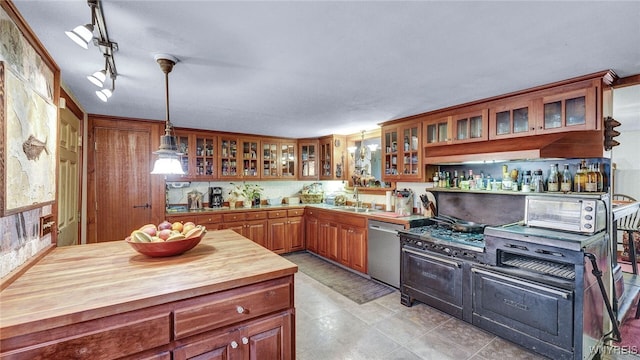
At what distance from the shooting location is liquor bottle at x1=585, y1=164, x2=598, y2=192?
2396 millimetres

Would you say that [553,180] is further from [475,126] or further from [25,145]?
[25,145]

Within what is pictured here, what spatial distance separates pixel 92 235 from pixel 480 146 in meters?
4.75

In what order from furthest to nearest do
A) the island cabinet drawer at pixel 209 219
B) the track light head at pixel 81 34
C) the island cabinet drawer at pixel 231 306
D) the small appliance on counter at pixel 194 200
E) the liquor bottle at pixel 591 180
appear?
the small appliance on counter at pixel 194 200, the island cabinet drawer at pixel 209 219, the liquor bottle at pixel 591 180, the island cabinet drawer at pixel 231 306, the track light head at pixel 81 34

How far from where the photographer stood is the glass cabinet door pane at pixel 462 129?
3.07 meters

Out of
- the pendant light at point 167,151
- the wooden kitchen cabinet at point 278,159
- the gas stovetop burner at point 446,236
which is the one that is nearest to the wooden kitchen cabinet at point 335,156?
the wooden kitchen cabinet at point 278,159

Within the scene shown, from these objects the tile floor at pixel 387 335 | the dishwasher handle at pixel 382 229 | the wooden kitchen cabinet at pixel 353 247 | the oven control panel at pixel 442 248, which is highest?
the dishwasher handle at pixel 382 229

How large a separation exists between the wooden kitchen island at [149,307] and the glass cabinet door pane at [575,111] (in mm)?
2613

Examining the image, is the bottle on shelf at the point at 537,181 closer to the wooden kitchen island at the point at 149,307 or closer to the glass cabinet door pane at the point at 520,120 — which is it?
the glass cabinet door pane at the point at 520,120

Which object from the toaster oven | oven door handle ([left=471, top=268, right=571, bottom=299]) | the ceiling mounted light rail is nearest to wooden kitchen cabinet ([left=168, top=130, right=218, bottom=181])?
the ceiling mounted light rail

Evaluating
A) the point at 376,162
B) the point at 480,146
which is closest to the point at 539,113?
the point at 480,146

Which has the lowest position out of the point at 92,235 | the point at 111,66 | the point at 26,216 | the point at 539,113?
the point at 92,235

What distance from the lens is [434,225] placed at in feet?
11.3

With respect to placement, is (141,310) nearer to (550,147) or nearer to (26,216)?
(26,216)

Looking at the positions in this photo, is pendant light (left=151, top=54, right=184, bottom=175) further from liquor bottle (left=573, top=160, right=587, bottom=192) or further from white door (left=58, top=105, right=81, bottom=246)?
liquor bottle (left=573, top=160, right=587, bottom=192)
